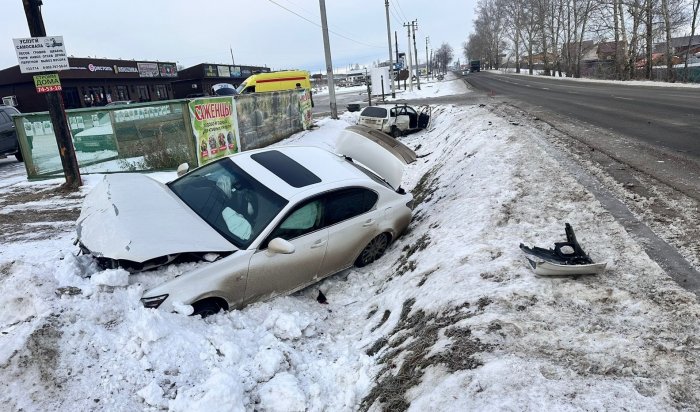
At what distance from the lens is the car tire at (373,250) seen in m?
5.90

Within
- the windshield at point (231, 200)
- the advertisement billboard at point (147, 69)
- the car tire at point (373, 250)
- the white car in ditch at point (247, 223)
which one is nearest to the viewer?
the white car in ditch at point (247, 223)

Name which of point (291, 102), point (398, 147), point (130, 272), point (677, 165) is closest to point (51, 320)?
point (130, 272)

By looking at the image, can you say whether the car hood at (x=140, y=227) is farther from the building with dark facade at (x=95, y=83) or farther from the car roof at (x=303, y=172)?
the building with dark facade at (x=95, y=83)

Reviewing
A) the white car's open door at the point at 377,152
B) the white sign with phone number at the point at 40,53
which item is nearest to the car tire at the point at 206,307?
the white car's open door at the point at 377,152

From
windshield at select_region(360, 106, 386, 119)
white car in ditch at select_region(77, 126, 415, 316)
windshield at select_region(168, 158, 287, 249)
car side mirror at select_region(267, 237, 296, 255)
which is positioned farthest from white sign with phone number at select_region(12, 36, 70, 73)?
windshield at select_region(360, 106, 386, 119)

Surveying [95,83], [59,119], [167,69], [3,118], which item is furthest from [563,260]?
[167,69]

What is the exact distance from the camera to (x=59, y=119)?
10.3 m

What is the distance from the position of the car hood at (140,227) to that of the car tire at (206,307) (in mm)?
484

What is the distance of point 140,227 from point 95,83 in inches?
1518

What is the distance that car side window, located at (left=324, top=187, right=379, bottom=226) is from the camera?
5250 millimetres

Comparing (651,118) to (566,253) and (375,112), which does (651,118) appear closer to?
(375,112)

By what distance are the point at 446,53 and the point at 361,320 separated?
6142 inches

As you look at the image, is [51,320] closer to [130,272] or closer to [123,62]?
[130,272]

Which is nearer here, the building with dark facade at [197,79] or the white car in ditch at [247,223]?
the white car in ditch at [247,223]
